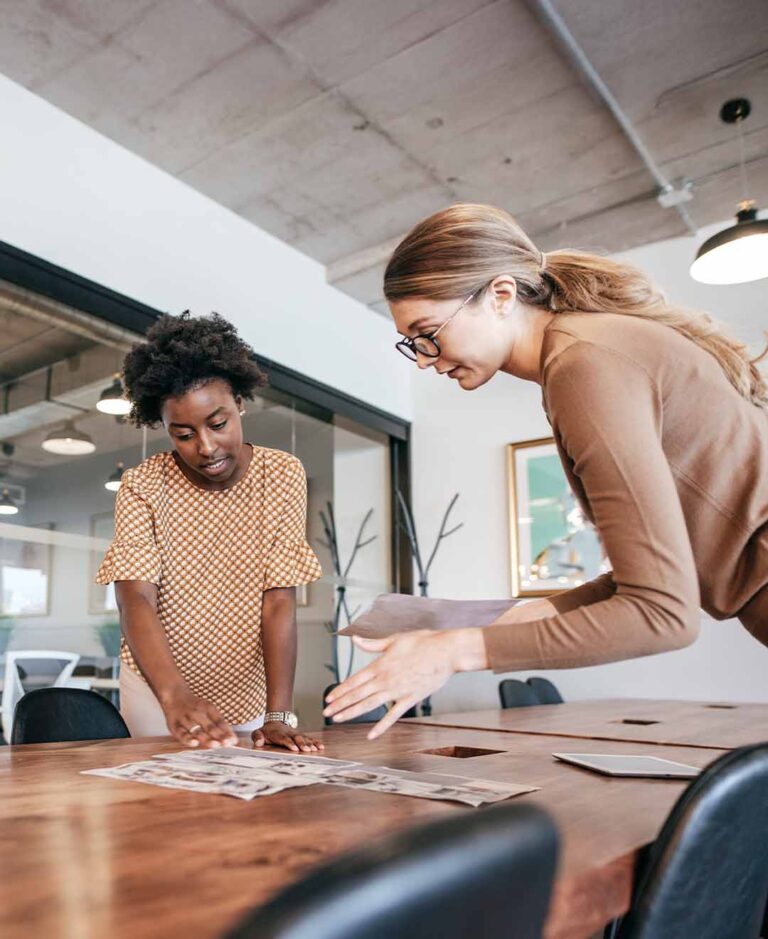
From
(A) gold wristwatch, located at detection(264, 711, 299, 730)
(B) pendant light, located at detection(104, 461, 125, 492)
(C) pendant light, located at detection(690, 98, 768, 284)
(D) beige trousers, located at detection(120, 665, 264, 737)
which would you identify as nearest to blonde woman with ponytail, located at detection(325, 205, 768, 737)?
(A) gold wristwatch, located at detection(264, 711, 299, 730)

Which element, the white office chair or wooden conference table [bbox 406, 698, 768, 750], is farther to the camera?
the white office chair

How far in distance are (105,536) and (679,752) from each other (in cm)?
253

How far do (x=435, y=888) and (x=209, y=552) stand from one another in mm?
1500

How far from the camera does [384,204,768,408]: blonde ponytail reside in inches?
42.6

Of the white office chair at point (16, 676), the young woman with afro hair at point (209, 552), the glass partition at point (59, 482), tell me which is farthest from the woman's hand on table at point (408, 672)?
the glass partition at point (59, 482)

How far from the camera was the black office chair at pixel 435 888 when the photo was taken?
0.27 meters

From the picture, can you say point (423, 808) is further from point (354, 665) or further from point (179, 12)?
point (354, 665)

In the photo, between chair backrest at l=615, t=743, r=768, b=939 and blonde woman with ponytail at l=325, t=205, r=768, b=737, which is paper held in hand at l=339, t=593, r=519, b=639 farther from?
chair backrest at l=615, t=743, r=768, b=939

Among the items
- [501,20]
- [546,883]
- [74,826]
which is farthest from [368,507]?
[546,883]

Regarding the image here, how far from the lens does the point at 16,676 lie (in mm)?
2943

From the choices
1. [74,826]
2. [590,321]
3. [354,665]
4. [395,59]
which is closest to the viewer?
[74,826]

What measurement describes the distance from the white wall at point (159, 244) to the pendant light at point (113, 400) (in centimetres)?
41

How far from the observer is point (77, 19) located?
287 cm

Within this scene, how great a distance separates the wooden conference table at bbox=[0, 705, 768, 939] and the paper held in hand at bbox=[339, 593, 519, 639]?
0.19 m
